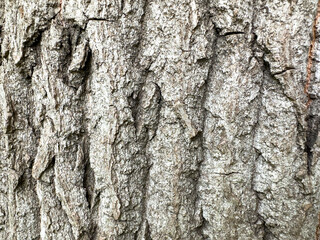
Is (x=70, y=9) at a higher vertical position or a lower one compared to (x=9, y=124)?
higher

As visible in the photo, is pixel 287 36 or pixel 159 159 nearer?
pixel 287 36

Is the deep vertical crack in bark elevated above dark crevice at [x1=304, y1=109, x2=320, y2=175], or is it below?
above

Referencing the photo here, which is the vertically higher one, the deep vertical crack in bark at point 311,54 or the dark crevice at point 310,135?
the deep vertical crack in bark at point 311,54

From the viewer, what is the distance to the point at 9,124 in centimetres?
105

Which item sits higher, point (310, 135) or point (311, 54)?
point (311, 54)

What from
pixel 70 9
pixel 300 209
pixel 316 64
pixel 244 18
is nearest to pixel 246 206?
pixel 300 209

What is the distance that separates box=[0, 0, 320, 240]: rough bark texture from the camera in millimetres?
936

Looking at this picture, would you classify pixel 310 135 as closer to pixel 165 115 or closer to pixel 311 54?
pixel 311 54

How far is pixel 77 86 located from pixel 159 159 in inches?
16.4

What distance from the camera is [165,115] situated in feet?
3.25

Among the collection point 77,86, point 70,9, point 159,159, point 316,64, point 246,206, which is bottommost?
point 246,206

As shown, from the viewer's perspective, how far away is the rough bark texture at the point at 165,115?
0.94 metres

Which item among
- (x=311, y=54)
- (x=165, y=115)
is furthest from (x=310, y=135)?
(x=165, y=115)

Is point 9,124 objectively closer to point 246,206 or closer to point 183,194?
point 183,194
